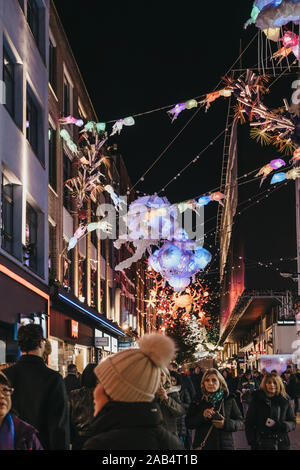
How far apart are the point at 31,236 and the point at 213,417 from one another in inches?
549

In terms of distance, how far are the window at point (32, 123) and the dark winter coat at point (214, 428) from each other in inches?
546

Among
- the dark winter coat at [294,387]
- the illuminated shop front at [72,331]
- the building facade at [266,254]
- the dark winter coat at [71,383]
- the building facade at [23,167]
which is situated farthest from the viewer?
the building facade at [266,254]

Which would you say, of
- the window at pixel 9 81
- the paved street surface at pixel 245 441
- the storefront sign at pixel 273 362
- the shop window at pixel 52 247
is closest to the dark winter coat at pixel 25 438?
the paved street surface at pixel 245 441

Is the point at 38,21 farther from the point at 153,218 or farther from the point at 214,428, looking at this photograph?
the point at 214,428

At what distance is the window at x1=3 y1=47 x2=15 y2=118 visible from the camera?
59.2 feet

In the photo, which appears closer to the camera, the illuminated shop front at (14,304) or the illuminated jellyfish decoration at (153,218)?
the illuminated shop front at (14,304)

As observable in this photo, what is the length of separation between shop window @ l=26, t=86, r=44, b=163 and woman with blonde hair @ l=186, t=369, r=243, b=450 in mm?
13792

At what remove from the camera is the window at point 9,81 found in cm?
1806

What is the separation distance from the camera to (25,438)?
4629 mm

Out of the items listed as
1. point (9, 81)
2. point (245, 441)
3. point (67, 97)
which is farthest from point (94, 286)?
point (245, 441)

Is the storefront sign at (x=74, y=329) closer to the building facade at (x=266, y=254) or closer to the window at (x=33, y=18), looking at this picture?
the window at (x=33, y=18)

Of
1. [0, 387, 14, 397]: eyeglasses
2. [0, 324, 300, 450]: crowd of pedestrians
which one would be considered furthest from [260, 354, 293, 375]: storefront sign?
[0, 387, 14, 397]: eyeglasses

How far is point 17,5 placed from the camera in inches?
745
